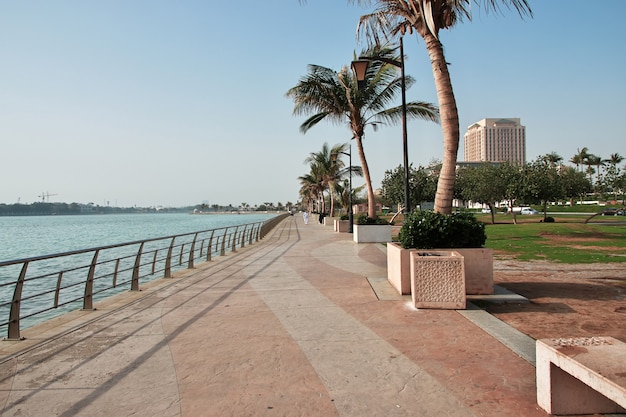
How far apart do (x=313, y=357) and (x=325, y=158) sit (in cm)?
5002

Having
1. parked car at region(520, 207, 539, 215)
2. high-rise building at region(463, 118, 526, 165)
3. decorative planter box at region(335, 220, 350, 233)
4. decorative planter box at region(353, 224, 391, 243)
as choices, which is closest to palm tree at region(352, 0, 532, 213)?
decorative planter box at region(353, 224, 391, 243)

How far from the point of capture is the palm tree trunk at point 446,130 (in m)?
8.61

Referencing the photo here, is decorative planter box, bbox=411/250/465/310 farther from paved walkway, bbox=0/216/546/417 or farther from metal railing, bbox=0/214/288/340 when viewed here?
metal railing, bbox=0/214/288/340

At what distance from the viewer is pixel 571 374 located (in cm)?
294

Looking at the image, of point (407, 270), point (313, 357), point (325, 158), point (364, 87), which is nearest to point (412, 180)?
point (325, 158)

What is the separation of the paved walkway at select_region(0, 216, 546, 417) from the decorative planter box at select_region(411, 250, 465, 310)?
0.94 feet

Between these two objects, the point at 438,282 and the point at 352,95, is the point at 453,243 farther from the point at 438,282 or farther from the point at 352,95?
the point at 352,95

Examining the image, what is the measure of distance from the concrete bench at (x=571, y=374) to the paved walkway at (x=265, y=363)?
0.66 ft

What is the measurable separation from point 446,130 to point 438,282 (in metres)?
3.72

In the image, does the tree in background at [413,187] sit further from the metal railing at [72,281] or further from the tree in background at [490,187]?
the metal railing at [72,281]

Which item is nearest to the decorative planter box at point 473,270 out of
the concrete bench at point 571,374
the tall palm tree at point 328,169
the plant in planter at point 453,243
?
the plant in planter at point 453,243

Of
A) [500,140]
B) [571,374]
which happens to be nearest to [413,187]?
[571,374]

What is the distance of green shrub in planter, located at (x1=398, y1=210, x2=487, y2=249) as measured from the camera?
24.5ft

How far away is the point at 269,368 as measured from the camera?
4.12 m
